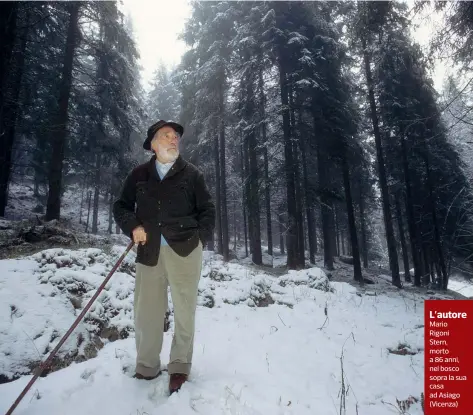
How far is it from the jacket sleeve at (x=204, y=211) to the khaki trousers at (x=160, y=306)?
0.24 m

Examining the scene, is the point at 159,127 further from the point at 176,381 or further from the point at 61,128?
the point at 61,128

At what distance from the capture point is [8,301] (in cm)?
383

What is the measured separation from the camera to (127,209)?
10.8ft

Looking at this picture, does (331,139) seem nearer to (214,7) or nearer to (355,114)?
(355,114)

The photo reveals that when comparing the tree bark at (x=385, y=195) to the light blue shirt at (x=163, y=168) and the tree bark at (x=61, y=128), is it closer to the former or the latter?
the tree bark at (x=61, y=128)

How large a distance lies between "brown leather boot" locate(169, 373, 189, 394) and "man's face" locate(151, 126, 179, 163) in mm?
2260

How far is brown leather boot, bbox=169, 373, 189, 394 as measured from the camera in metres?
2.80

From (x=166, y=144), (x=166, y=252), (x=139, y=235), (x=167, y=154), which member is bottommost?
(x=166, y=252)

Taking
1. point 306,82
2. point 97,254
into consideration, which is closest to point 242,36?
point 306,82

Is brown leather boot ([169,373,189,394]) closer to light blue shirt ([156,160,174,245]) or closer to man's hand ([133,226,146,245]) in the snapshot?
man's hand ([133,226,146,245])

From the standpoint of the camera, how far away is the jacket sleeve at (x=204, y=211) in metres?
3.12

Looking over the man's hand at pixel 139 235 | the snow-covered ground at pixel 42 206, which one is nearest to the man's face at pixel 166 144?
the man's hand at pixel 139 235

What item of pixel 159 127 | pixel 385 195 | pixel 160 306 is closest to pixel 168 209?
pixel 159 127

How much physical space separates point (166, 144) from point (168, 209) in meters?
0.74
